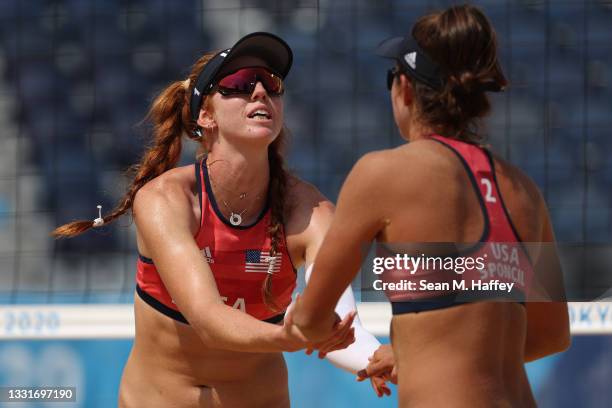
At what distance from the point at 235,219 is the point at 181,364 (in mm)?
432

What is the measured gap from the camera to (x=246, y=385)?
10.0 ft

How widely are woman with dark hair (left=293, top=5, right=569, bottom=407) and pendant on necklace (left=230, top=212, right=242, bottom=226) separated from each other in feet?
3.25

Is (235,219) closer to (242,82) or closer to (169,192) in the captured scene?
(169,192)

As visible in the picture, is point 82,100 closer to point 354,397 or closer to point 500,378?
point 354,397

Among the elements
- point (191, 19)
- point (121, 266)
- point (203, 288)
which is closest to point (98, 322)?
point (121, 266)

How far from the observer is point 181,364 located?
3.04 metres

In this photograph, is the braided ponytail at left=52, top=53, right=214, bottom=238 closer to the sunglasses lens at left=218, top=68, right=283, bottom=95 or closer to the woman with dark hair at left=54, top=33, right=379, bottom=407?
the woman with dark hair at left=54, top=33, right=379, bottom=407

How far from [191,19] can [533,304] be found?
399 centimetres

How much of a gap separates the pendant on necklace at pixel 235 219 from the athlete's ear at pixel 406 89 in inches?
41.9


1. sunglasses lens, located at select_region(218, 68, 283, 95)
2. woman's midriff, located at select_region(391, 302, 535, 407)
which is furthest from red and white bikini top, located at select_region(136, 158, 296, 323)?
woman's midriff, located at select_region(391, 302, 535, 407)

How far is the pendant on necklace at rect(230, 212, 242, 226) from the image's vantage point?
3.02 meters

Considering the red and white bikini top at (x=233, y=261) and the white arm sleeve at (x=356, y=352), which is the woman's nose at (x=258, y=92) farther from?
the white arm sleeve at (x=356, y=352)

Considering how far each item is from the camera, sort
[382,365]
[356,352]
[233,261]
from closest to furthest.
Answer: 1. [382,365]
2. [356,352]
3. [233,261]
